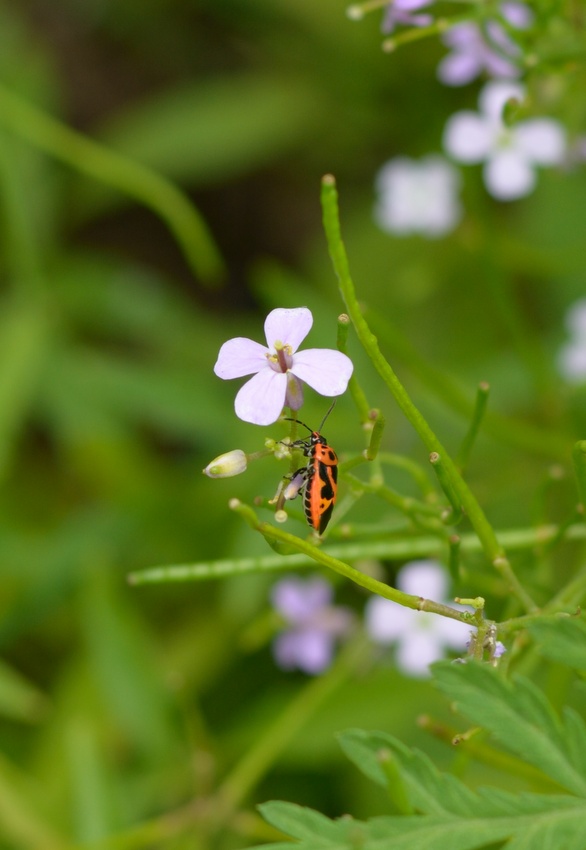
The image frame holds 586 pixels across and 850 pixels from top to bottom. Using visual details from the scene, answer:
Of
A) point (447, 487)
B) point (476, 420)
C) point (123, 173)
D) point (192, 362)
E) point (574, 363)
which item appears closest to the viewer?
point (447, 487)

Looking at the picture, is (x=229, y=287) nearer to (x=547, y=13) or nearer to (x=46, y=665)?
(x=46, y=665)

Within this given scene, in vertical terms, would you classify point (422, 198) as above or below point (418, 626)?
above

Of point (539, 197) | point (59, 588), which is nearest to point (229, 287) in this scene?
point (539, 197)

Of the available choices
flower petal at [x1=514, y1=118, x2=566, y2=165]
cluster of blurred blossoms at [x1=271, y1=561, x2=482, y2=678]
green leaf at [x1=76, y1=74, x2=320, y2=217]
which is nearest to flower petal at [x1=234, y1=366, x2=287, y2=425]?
cluster of blurred blossoms at [x1=271, y1=561, x2=482, y2=678]

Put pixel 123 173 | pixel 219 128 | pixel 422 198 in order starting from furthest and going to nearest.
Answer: pixel 219 128
pixel 123 173
pixel 422 198

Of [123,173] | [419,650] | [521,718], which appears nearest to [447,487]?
[521,718]

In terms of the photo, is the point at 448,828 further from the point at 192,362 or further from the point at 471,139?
the point at 192,362

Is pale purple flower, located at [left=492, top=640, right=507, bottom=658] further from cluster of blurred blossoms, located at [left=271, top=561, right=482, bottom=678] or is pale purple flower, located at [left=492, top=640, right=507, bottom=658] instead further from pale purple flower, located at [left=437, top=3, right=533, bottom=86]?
pale purple flower, located at [left=437, top=3, right=533, bottom=86]

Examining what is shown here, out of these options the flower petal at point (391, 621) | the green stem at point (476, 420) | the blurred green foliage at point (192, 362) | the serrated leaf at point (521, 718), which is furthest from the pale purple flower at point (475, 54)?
the serrated leaf at point (521, 718)
